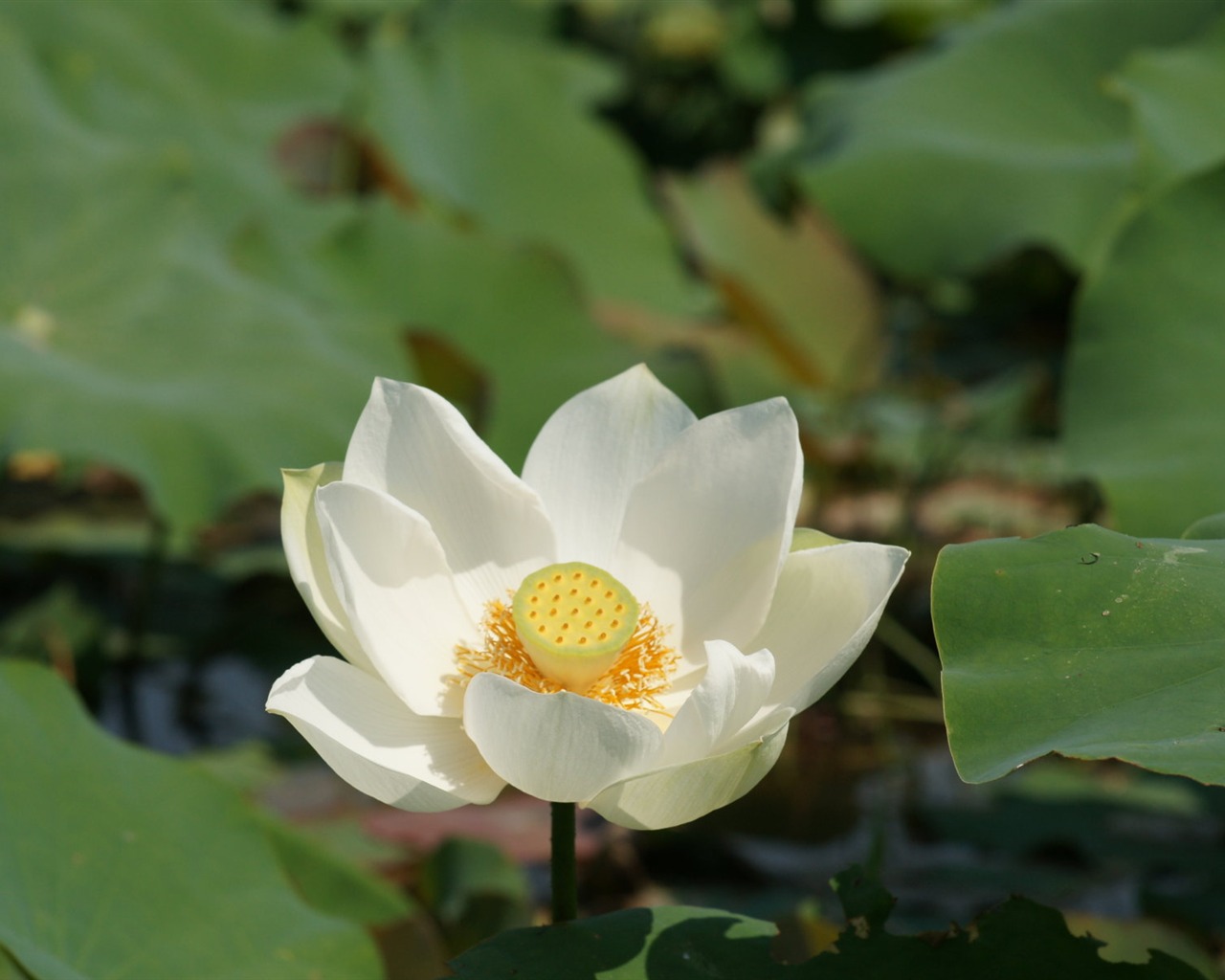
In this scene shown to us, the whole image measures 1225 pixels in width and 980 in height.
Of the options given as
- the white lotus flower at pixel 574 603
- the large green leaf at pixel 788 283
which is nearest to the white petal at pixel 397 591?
the white lotus flower at pixel 574 603

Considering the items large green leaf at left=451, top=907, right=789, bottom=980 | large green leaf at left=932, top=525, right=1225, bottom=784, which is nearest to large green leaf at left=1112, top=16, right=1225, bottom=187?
large green leaf at left=932, top=525, right=1225, bottom=784

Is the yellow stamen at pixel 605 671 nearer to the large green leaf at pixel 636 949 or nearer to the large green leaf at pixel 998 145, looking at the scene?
the large green leaf at pixel 636 949

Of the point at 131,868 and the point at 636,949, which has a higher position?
the point at 636,949

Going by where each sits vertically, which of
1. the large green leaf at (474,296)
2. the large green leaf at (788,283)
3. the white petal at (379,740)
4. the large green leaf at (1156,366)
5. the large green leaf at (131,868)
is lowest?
the large green leaf at (788,283)

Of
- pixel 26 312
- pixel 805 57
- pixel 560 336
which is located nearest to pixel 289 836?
pixel 26 312

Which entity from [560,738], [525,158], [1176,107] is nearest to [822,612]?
→ [560,738]

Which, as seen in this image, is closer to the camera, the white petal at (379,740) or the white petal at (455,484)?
the white petal at (379,740)

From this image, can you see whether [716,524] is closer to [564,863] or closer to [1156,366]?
[564,863]

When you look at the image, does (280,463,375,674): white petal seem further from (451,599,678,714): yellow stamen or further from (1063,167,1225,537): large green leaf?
(1063,167,1225,537): large green leaf

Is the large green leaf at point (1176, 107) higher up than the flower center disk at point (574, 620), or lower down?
lower down

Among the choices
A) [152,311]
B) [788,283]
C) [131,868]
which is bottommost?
[788,283]
